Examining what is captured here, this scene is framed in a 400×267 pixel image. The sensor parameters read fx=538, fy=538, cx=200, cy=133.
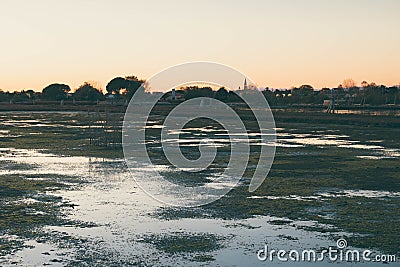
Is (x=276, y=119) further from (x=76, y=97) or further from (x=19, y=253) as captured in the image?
(x=76, y=97)

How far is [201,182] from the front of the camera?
1728 centimetres

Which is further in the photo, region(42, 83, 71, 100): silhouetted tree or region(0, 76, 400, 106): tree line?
region(42, 83, 71, 100): silhouetted tree

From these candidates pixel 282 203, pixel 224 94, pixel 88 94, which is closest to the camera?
pixel 282 203

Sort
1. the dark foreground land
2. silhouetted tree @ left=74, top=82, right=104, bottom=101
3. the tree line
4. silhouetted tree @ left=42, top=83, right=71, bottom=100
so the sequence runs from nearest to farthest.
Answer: the dark foreground land, the tree line, silhouetted tree @ left=74, top=82, right=104, bottom=101, silhouetted tree @ left=42, top=83, right=71, bottom=100

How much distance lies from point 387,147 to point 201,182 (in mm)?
15325

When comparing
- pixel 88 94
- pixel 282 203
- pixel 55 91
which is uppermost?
pixel 55 91

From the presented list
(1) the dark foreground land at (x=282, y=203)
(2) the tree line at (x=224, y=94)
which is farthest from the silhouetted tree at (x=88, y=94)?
(1) the dark foreground land at (x=282, y=203)

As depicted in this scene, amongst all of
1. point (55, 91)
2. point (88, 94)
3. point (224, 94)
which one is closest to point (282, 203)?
point (224, 94)

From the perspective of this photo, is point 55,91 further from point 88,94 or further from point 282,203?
point 282,203

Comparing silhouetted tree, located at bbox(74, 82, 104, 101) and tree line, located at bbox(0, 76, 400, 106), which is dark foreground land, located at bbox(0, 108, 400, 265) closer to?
tree line, located at bbox(0, 76, 400, 106)

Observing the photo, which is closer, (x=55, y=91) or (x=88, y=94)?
(x=88, y=94)

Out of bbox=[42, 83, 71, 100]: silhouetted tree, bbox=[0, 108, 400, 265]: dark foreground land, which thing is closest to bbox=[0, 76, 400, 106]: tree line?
bbox=[42, 83, 71, 100]: silhouetted tree

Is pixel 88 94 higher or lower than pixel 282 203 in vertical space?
higher

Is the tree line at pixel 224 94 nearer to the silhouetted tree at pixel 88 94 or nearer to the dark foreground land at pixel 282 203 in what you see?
the silhouetted tree at pixel 88 94
